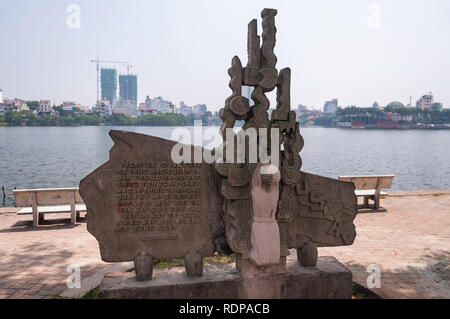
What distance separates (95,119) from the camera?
307 ft

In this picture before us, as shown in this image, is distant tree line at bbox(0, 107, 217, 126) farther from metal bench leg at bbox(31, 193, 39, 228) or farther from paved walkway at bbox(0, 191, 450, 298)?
paved walkway at bbox(0, 191, 450, 298)

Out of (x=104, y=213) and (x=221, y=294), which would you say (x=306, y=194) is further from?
(x=104, y=213)

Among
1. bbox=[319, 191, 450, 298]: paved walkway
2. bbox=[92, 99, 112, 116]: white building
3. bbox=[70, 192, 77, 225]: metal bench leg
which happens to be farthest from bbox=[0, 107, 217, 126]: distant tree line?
bbox=[319, 191, 450, 298]: paved walkway

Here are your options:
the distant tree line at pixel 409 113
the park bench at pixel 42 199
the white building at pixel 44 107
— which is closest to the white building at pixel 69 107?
the white building at pixel 44 107

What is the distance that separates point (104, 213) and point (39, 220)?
16.3 ft

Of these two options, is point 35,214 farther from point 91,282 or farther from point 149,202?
point 149,202

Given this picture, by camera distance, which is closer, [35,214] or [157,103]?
[35,214]

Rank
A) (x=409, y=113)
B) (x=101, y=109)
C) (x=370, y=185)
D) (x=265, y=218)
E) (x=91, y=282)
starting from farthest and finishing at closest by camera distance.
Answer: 1. (x=101, y=109)
2. (x=409, y=113)
3. (x=370, y=185)
4. (x=91, y=282)
5. (x=265, y=218)

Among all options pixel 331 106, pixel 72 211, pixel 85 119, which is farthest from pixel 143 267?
pixel 331 106

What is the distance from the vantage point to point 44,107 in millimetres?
101062

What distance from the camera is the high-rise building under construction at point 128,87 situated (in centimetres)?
16875

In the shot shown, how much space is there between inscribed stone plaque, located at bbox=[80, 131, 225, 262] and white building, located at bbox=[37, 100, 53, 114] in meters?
107

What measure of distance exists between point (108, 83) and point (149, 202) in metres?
157
